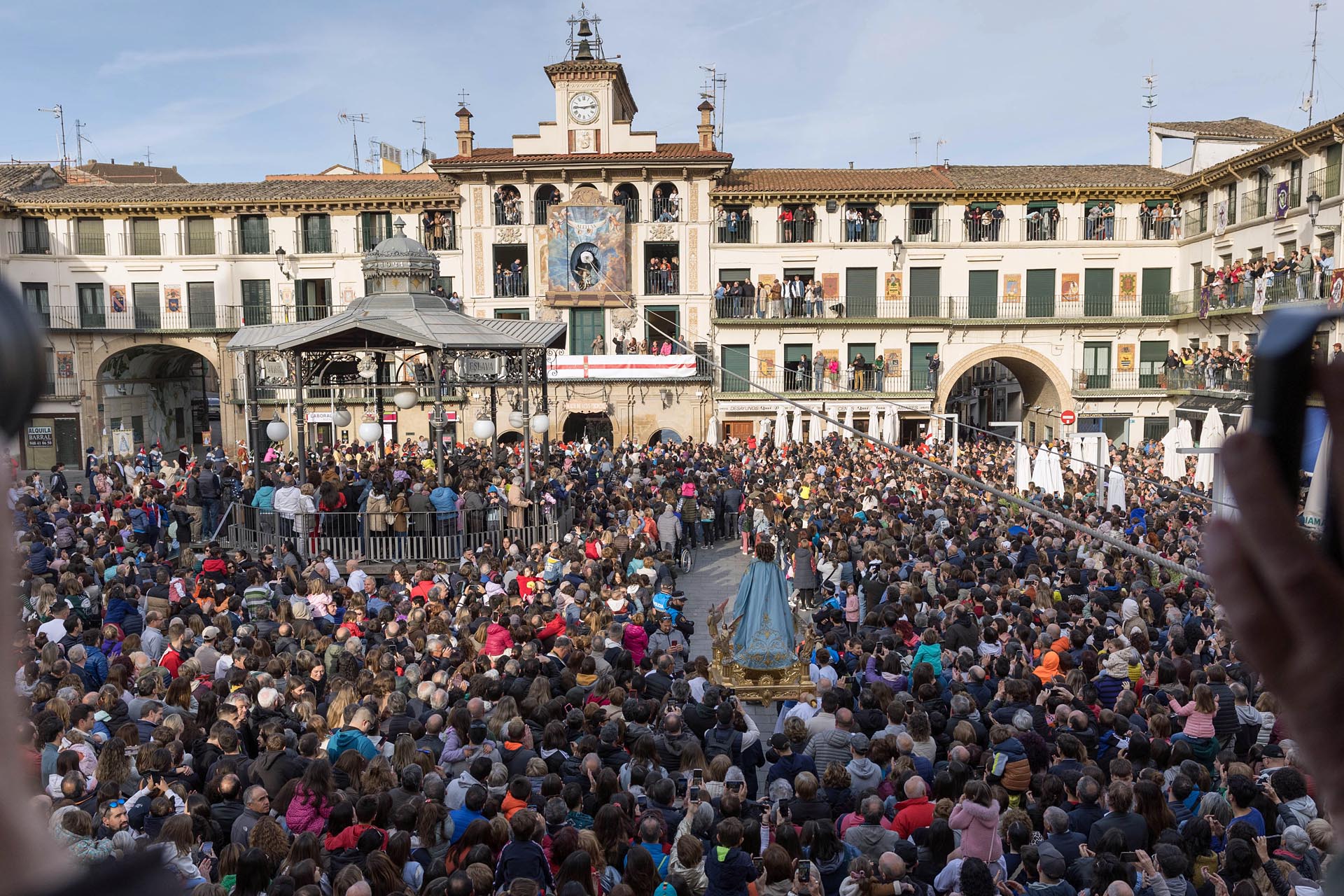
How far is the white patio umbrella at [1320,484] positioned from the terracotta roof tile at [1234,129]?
140ft

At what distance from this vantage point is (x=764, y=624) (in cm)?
1164

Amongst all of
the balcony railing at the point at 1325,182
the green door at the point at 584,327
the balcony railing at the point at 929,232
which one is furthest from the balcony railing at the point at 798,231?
the balcony railing at the point at 1325,182

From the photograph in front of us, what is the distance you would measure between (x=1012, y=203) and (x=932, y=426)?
9.04 m

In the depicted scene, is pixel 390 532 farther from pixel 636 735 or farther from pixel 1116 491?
pixel 1116 491

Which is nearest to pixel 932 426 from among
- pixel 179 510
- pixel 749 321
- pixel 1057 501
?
pixel 749 321

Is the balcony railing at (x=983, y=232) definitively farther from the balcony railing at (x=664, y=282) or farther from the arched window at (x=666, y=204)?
the balcony railing at (x=664, y=282)

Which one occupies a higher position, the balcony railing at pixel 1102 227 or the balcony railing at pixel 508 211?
the balcony railing at pixel 508 211

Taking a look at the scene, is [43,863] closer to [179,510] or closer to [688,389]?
[179,510]

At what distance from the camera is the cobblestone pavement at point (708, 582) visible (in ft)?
50.5

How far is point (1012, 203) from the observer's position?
3712 cm

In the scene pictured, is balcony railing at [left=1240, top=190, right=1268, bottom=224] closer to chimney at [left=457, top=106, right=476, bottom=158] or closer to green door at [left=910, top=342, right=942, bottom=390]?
green door at [left=910, top=342, right=942, bottom=390]

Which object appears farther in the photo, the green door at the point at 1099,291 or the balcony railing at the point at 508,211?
the green door at the point at 1099,291

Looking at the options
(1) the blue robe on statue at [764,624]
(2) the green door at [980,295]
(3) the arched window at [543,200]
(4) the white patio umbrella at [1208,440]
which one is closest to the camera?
(1) the blue robe on statue at [764,624]

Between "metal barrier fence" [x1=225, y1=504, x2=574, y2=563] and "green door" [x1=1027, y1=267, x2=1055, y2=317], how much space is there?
26.4 meters
